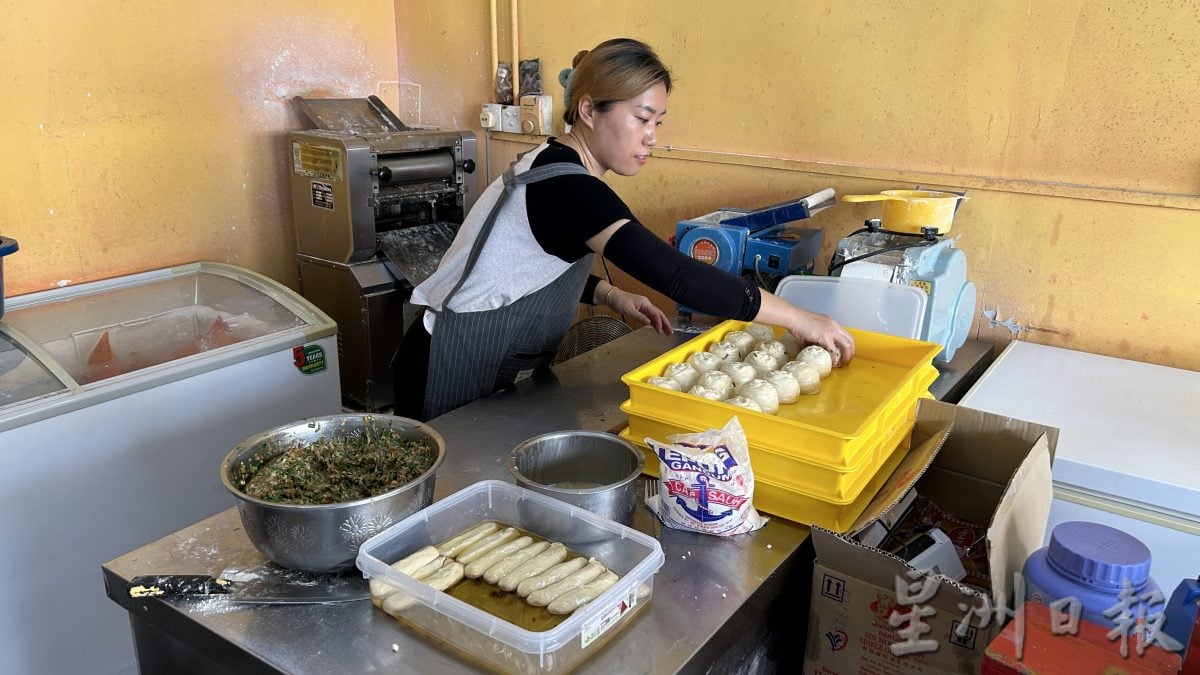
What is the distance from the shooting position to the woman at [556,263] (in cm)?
165

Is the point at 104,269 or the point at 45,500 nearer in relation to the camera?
the point at 45,500

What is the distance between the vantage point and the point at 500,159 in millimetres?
3332

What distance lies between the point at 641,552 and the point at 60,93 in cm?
253

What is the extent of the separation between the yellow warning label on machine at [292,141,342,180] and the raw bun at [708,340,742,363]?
1750mm

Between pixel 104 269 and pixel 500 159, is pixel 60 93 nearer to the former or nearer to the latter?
pixel 104 269

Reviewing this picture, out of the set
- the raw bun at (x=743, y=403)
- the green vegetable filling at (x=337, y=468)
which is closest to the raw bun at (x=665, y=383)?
the raw bun at (x=743, y=403)

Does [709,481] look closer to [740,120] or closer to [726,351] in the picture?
[726,351]

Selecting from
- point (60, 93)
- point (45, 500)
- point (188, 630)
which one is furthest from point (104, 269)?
point (188, 630)

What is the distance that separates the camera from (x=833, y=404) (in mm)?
1539

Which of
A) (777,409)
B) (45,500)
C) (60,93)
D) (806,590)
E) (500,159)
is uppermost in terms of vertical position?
(60,93)

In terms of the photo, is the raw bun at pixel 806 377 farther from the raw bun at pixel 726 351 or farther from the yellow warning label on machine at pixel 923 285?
A: the yellow warning label on machine at pixel 923 285

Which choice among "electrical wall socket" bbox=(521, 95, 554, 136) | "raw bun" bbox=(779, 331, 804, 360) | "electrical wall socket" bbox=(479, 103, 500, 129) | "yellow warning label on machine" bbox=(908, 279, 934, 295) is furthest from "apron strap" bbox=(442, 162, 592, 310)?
"electrical wall socket" bbox=(479, 103, 500, 129)

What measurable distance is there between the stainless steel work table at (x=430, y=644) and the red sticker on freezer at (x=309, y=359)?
4.04 ft

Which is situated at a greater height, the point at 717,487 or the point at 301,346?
the point at 717,487
